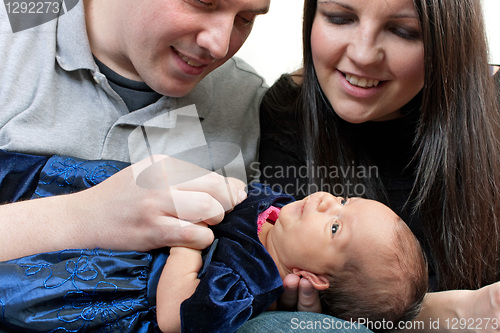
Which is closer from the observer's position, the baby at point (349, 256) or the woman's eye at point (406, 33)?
the baby at point (349, 256)

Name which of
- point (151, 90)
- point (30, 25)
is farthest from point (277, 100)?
point (30, 25)

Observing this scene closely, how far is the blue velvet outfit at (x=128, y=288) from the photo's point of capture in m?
1.09

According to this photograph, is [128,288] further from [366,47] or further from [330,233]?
[366,47]

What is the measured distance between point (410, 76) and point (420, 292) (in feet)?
1.92

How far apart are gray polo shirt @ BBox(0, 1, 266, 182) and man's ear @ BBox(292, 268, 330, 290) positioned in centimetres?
52

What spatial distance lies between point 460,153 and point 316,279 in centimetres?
57

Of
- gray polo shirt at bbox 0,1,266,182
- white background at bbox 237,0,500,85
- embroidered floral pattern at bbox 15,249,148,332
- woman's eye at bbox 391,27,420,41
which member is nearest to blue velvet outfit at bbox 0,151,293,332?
embroidered floral pattern at bbox 15,249,148,332

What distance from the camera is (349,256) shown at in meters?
1.26

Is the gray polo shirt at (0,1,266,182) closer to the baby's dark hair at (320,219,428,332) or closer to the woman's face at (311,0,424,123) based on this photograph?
the woman's face at (311,0,424,123)

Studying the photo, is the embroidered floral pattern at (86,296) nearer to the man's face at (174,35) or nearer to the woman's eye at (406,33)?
the man's face at (174,35)

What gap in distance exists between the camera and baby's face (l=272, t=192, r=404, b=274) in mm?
1248

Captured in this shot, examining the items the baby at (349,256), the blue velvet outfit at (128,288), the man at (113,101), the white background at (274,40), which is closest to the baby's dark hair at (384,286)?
the baby at (349,256)

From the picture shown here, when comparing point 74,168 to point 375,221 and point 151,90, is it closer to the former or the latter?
point 151,90

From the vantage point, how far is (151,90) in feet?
5.31
